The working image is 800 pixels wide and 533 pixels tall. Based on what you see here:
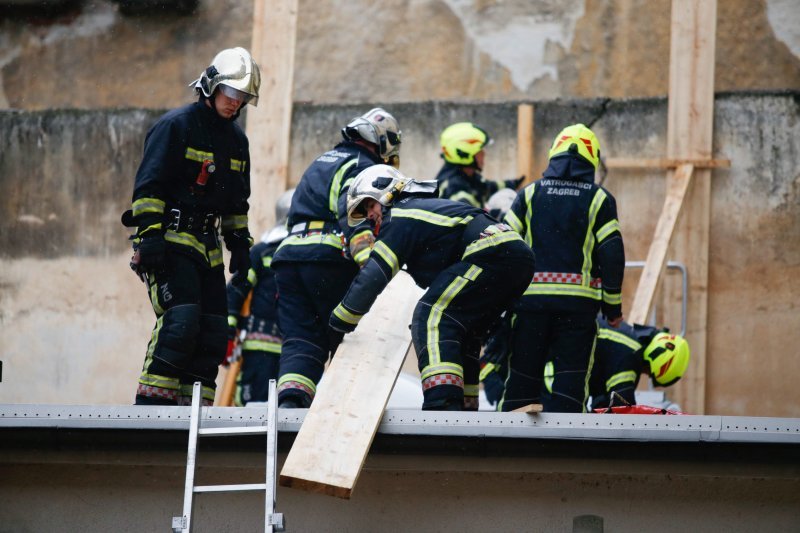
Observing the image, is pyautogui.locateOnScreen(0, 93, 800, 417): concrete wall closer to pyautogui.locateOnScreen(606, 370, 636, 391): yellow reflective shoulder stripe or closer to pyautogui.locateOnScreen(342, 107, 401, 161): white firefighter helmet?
pyautogui.locateOnScreen(606, 370, 636, 391): yellow reflective shoulder stripe

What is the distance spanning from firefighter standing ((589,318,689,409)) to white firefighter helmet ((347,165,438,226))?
180cm

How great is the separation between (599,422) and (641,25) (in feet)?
20.7

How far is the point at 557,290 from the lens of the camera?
7227 mm

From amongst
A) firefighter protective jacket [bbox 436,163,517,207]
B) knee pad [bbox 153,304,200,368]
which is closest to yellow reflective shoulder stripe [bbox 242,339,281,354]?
firefighter protective jacket [bbox 436,163,517,207]

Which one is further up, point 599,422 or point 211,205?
point 211,205

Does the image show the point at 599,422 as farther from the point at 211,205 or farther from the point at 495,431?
the point at 211,205

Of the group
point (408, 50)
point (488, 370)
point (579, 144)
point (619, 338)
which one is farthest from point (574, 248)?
point (408, 50)

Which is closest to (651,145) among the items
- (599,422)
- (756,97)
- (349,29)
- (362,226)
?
(756,97)

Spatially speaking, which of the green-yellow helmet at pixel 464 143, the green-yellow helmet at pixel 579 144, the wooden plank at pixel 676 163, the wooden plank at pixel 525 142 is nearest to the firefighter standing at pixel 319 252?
the green-yellow helmet at pixel 579 144

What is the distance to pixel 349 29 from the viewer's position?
40.9 feet

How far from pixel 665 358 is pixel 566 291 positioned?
1110 millimetres

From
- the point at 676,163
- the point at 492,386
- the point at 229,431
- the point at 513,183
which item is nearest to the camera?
the point at 229,431

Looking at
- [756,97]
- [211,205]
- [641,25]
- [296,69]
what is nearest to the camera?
[211,205]

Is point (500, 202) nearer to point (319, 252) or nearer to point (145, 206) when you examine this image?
point (319, 252)
